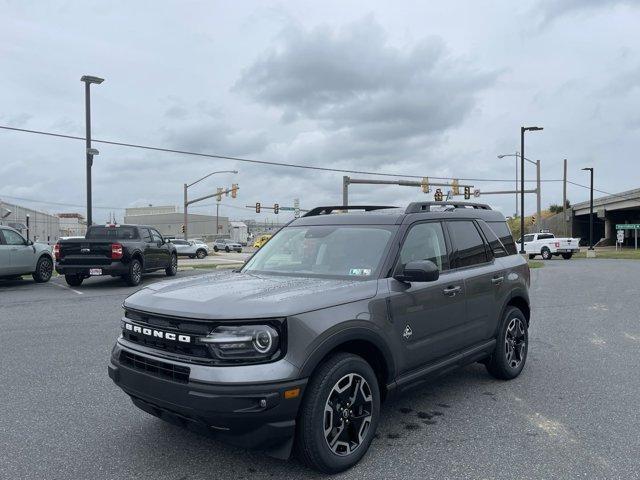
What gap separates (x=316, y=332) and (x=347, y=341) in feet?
1.01

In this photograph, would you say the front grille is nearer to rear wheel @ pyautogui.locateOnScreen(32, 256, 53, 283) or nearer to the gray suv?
the gray suv

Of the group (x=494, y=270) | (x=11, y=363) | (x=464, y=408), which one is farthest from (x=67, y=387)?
(x=494, y=270)

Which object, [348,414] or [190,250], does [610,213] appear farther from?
[348,414]

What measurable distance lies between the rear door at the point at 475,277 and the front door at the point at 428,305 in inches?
4.6

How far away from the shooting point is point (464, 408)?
4699 millimetres

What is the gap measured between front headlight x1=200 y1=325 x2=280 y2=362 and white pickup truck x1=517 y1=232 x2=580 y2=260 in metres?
35.6

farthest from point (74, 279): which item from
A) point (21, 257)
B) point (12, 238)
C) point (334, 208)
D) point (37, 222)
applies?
point (37, 222)

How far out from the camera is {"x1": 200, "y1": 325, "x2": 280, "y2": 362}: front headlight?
10.3ft

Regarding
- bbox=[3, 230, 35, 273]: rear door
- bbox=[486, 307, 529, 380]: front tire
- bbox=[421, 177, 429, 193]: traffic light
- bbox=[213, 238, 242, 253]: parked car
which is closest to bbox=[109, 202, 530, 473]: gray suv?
bbox=[486, 307, 529, 380]: front tire

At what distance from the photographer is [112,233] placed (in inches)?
619

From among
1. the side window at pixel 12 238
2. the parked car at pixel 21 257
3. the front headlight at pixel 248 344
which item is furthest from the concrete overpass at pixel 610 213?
the front headlight at pixel 248 344

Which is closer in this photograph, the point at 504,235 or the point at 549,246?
the point at 504,235

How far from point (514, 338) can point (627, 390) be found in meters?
1.12

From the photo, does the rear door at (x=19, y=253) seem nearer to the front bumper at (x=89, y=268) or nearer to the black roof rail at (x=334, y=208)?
the front bumper at (x=89, y=268)
